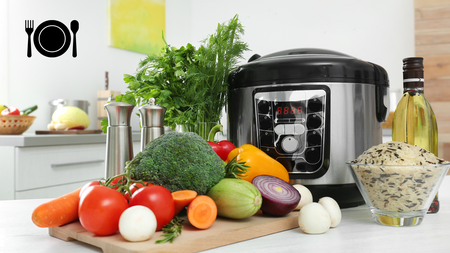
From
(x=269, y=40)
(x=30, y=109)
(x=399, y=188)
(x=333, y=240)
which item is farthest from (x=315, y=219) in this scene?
(x=269, y=40)

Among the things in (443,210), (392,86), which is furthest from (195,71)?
(392,86)

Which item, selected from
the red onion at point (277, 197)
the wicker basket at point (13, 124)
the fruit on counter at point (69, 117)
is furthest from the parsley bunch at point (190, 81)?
the fruit on counter at point (69, 117)

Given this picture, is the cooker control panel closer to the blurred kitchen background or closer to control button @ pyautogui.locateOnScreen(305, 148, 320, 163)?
control button @ pyautogui.locateOnScreen(305, 148, 320, 163)

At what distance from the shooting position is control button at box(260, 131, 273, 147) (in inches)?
30.5

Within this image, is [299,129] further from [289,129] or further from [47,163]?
[47,163]

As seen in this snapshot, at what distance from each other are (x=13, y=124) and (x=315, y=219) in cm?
187

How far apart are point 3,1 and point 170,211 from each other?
2.40 metres

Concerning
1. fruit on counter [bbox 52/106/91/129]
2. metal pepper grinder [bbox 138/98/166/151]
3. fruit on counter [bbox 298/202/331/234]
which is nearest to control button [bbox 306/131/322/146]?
fruit on counter [bbox 298/202/331/234]

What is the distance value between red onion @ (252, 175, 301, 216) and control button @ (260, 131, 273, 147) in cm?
16

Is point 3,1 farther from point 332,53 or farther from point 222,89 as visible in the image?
point 332,53

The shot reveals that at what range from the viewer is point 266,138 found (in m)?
0.78

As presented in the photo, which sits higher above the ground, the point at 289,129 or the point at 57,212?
the point at 289,129

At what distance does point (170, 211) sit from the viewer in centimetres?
52

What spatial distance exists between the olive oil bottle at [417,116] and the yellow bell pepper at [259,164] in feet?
0.85
